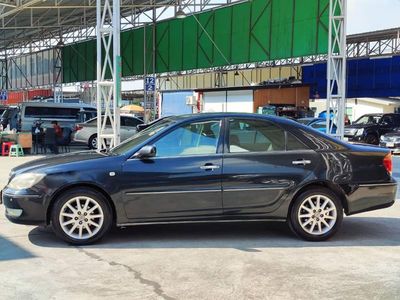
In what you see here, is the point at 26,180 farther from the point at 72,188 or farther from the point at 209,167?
the point at 209,167

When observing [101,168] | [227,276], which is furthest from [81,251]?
[227,276]

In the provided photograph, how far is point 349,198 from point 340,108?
37.8 ft

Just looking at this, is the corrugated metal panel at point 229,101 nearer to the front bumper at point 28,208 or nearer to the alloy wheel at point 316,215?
the alloy wheel at point 316,215

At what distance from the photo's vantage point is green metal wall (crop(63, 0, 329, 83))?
23438 mm

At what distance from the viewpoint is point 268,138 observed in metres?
6.93

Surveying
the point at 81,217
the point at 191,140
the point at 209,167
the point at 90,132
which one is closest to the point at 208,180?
the point at 209,167

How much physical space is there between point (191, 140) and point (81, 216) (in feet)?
5.22

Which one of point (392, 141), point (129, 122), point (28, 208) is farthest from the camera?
point (129, 122)

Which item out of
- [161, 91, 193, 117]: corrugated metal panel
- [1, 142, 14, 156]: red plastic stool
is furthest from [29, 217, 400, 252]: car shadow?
[161, 91, 193, 117]: corrugated metal panel

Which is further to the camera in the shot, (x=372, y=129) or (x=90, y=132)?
(x=372, y=129)

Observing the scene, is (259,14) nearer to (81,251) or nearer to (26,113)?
(26,113)

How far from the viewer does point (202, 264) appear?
5801mm

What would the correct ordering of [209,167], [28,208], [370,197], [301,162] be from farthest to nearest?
1. [370,197]
2. [301,162]
3. [209,167]
4. [28,208]

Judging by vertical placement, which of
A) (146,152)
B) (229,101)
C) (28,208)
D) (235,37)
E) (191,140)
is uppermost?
(235,37)
